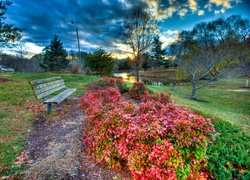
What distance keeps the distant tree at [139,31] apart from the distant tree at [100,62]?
4391mm

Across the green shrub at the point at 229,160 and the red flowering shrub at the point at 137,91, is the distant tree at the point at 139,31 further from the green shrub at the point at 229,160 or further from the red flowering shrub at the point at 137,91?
the green shrub at the point at 229,160

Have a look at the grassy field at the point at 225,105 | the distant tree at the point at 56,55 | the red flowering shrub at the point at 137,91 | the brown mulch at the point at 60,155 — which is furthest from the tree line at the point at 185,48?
the brown mulch at the point at 60,155

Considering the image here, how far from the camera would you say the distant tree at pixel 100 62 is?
58.2 ft

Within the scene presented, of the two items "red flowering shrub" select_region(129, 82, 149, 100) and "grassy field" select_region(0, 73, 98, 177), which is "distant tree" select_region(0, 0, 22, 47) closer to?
"grassy field" select_region(0, 73, 98, 177)

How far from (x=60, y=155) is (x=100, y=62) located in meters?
16.3

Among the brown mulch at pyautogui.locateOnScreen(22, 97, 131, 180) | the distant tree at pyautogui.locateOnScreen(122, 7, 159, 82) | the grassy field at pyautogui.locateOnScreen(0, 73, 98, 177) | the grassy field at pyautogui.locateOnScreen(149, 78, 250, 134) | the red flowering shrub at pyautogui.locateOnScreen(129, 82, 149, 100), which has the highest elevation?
the distant tree at pyautogui.locateOnScreen(122, 7, 159, 82)

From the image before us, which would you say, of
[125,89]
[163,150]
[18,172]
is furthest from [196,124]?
[125,89]

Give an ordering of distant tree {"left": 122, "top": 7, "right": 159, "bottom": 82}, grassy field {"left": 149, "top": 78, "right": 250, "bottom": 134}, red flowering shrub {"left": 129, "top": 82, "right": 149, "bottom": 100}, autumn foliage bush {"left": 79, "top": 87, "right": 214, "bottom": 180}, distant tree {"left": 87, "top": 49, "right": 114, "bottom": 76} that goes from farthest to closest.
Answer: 1. distant tree {"left": 122, "top": 7, "right": 159, "bottom": 82}
2. distant tree {"left": 87, "top": 49, "right": 114, "bottom": 76}
3. red flowering shrub {"left": 129, "top": 82, "right": 149, "bottom": 100}
4. grassy field {"left": 149, "top": 78, "right": 250, "bottom": 134}
5. autumn foliage bush {"left": 79, "top": 87, "right": 214, "bottom": 180}

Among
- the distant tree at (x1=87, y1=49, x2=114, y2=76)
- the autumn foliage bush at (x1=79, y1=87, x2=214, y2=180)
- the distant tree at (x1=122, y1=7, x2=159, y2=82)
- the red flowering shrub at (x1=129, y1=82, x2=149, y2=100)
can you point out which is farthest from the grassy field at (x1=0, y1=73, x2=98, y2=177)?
the distant tree at (x1=122, y1=7, x2=159, y2=82)

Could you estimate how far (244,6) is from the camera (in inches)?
525

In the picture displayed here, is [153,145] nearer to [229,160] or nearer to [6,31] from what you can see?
[229,160]

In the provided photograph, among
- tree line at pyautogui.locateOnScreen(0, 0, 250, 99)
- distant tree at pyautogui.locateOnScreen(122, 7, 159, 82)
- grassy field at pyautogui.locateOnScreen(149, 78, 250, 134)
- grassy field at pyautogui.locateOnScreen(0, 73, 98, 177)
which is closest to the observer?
grassy field at pyautogui.locateOnScreen(0, 73, 98, 177)

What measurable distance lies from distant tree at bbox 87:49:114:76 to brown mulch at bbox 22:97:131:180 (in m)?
14.6

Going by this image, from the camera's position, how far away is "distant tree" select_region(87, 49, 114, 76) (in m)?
17.7
